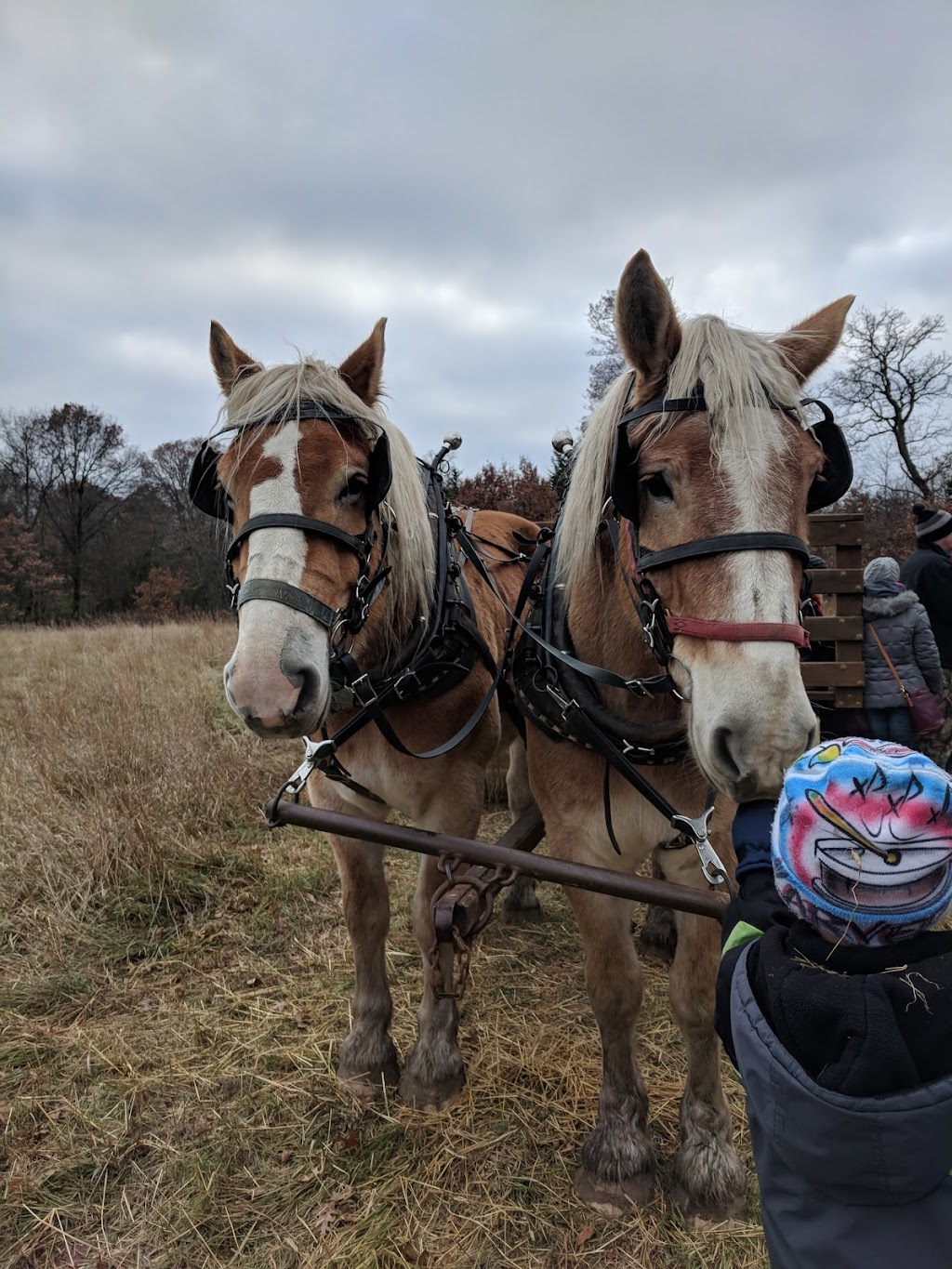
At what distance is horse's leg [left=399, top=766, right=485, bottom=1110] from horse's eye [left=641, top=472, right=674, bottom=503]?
123 cm

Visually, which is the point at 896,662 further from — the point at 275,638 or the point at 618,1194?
the point at 275,638

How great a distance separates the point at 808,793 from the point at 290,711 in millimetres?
1050

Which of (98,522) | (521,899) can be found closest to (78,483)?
(98,522)

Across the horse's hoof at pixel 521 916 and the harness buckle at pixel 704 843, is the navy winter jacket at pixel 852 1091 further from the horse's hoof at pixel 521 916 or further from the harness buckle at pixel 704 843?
the horse's hoof at pixel 521 916

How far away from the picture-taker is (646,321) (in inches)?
63.2

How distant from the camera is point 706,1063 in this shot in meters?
2.05

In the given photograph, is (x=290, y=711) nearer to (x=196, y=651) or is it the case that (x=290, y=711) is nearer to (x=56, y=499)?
(x=196, y=651)

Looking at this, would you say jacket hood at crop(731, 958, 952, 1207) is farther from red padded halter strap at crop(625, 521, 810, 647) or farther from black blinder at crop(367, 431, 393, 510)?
black blinder at crop(367, 431, 393, 510)

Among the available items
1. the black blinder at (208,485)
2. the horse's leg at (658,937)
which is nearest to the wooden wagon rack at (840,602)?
the horse's leg at (658,937)

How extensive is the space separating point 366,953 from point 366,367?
83.2 inches

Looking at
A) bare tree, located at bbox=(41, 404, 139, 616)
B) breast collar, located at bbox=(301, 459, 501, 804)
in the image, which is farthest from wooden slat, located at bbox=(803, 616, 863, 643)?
bare tree, located at bbox=(41, 404, 139, 616)

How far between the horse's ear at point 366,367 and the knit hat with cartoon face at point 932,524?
3900 mm

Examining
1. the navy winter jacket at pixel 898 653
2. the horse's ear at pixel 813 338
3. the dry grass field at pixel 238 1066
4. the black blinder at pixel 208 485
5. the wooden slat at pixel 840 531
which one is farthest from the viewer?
the navy winter jacket at pixel 898 653

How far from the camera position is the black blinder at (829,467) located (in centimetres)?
159
